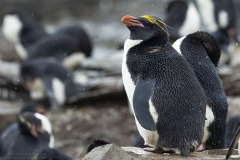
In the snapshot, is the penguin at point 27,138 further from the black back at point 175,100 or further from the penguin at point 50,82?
the black back at point 175,100

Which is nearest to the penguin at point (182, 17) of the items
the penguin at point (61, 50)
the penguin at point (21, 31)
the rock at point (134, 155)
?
the penguin at point (61, 50)

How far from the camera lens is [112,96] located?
11.4 metres

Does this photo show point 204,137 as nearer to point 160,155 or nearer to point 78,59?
point 160,155

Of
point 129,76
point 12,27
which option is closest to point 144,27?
point 129,76

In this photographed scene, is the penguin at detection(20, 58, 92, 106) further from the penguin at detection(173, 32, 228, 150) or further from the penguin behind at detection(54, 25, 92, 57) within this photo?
the penguin at detection(173, 32, 228, 150)

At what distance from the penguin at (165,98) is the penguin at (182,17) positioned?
25.6 ft

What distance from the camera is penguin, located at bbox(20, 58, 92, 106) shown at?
479 inches

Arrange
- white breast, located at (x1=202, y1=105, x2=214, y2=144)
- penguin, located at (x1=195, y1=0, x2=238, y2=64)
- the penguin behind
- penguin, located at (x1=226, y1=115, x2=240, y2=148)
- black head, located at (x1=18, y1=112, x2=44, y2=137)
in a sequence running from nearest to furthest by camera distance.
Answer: white breast, located at (x1=202, y1=105, x2=214, y2=144), penguin, located at (x1=226, y1=115, x2=240, y2=148), black head, located at (x1=18, y1=112, x2=44, y2=137), penguin, located at (x1=195, y1=0, x2=238, y2=64), the penguin behind

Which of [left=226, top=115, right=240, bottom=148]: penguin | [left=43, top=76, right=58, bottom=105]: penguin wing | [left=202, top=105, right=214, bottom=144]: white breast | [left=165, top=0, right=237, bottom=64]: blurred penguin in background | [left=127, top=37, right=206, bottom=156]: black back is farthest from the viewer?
[left=165, top=0, right=237, bottom=64]: blurred penguin in background

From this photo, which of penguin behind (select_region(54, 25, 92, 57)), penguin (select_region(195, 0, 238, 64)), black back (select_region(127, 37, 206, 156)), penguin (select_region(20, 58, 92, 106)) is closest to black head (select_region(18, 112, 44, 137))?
penguin (select_region(20, 58, 92, 106))

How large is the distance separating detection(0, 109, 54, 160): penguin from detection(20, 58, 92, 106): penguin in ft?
8.80

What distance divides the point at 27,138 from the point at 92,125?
1977mm

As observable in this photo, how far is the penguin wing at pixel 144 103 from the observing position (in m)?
5.56

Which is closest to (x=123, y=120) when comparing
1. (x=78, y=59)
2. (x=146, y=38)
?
(x=78, y=59)
